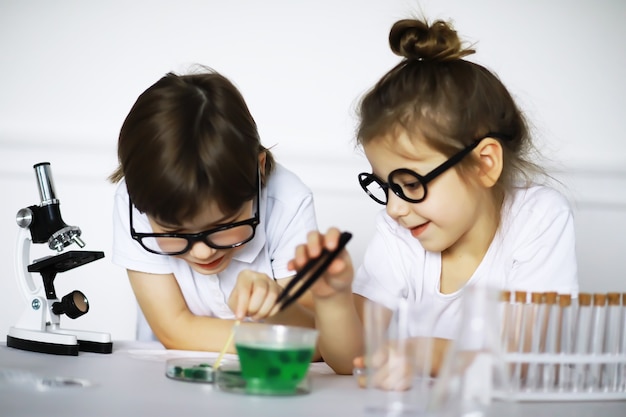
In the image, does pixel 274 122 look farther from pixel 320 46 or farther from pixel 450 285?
pixel 450 285

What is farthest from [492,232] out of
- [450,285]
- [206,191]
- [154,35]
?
[154,35]

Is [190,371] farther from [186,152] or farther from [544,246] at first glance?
[544,246]

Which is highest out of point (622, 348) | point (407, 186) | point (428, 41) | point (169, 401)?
point (428, 41)

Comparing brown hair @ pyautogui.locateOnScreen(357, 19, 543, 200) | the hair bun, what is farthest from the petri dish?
the hair bun

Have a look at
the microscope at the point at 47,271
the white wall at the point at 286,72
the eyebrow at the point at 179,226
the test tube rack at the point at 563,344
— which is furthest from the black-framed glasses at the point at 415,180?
the white wall at the point at 286,72

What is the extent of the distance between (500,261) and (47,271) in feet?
3.06

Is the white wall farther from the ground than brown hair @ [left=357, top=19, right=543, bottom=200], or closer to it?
farther from the ground

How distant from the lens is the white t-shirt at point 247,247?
68.8 inches

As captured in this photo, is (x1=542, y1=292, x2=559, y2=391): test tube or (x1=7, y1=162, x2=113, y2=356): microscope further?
(x1=7, y1=162, x2=113, y2=356): microscope

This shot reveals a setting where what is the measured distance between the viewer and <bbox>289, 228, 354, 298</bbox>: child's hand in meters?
1.10

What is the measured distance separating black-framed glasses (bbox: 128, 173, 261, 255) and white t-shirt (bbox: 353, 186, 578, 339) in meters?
0.30

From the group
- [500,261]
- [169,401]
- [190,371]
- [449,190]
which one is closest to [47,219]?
[190,371]

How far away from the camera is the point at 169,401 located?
1004 millimetres

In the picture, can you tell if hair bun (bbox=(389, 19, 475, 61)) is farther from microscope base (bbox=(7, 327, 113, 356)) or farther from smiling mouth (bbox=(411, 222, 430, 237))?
microscope base (bbox=(7, 327, 113, 356))
